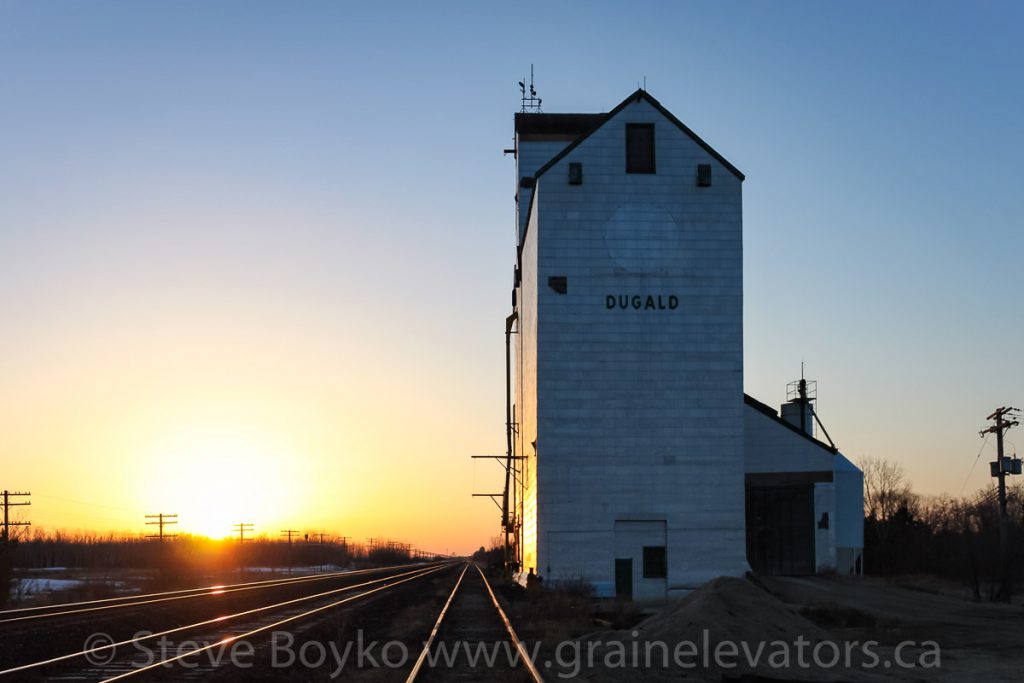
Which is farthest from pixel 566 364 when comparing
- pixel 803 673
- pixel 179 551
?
pixel 179 551

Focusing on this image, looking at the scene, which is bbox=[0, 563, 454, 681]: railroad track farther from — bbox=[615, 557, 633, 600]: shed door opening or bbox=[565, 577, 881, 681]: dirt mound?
bbox=[615, 557, 633, 600]: shed door opening

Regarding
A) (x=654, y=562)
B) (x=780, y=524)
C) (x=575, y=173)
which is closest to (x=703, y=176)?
(x=575, y=173)

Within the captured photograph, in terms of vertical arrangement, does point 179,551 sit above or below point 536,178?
below

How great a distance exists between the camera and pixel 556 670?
16719mm

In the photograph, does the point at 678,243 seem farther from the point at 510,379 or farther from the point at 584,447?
the point at 510,379

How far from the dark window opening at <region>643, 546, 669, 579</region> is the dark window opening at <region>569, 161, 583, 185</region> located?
14.1 m

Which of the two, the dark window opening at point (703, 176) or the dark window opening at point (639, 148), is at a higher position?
the dark window opening at point (639, 148)

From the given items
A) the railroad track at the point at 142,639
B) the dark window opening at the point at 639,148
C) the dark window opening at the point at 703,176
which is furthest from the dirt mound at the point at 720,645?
the dark window opening at the point at 639,148

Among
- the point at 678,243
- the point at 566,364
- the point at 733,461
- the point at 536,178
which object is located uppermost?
the point at 536,178

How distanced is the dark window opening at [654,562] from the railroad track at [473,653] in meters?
11.1

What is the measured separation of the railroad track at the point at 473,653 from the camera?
51.5 feet

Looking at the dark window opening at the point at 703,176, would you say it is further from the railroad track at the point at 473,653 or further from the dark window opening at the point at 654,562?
the railroad track at the point at 473,653

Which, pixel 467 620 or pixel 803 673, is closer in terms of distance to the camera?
pixel 803 673

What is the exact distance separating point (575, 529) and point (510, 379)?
35204mm
